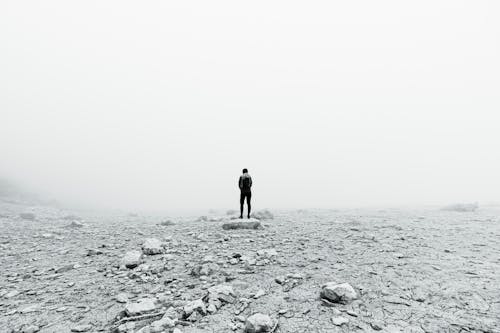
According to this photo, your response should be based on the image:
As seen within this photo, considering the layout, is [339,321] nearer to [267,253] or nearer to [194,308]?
[194,308]

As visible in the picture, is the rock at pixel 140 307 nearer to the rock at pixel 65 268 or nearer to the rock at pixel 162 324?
the rock at pixel 162 324

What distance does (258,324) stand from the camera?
4.26 m

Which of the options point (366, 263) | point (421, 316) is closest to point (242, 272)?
point (366, 263)

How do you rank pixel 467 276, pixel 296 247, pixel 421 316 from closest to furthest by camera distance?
1. pixel 421 316
2. pixel 467 276
3. pixel 296 247

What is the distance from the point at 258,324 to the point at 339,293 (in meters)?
1.70

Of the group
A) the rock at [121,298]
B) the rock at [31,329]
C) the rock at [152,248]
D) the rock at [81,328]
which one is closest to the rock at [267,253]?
the rock at [152,248]

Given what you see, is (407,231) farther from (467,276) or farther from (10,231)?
(10,231)

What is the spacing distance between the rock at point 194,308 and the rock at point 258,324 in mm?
917

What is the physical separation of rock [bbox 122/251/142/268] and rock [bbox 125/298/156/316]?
76.2 inches

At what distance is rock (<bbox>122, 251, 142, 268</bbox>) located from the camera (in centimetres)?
695

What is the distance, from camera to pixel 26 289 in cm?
612

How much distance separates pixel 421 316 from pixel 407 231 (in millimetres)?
6097

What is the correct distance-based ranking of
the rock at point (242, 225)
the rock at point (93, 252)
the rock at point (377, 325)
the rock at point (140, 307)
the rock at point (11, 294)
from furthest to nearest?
the rock at point (242, 225)
the rock at point (93, 252)
the rock at point (11, 294)
the rock at point (140, 307)
the rock at point (377, 325)

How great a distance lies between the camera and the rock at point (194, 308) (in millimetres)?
4764
